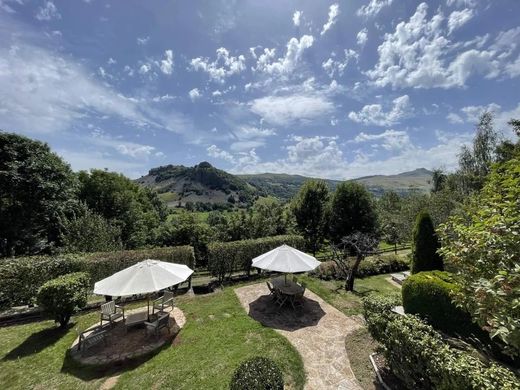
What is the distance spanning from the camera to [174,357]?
7703mm

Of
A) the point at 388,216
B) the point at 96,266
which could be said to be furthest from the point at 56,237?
the point at 388,216

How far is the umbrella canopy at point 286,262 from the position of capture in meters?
10.6

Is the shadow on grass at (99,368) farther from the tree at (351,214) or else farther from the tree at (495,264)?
the tree at (351,214)

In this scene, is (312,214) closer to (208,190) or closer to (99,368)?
(99,368)

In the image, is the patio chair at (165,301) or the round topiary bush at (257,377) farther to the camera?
the patio chair at (165,301)

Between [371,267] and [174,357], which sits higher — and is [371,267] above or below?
below

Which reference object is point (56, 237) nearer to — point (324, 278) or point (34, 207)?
point (34, 207)

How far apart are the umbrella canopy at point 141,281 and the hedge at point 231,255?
6600mm

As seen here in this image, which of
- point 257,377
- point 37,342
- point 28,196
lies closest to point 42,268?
point 37,342

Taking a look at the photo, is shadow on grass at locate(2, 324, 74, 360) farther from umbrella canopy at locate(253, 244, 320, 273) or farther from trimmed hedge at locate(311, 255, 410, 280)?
trimmed hedge at locate(311, 255, 410, 280)

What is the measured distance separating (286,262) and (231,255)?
6.51 m

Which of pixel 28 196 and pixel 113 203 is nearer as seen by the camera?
pixel 28 196

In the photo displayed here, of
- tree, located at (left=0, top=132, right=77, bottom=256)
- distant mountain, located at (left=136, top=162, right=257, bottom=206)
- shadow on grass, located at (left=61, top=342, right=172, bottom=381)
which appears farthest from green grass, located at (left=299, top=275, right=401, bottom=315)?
distant mountain, located at (left=136, top=162, right=257, bottom=206)

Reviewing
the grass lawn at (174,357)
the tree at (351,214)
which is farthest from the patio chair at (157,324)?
the tree at (351,214)
